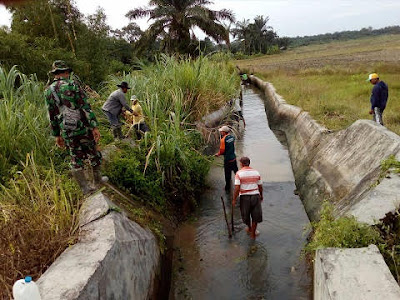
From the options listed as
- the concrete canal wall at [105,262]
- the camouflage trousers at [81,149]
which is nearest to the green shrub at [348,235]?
the concrete canal wall at [105,262]

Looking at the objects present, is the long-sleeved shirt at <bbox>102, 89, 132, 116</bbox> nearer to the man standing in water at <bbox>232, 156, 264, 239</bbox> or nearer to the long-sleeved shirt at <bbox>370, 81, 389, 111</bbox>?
the man standing in water at <bbox>232, 156, 264, 239</bbox>

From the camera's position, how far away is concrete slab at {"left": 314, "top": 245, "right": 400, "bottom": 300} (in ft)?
7.89

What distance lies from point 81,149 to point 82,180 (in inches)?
16.5

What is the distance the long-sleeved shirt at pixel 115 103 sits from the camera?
626 centimetres

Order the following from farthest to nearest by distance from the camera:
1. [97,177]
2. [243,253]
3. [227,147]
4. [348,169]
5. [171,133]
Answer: [227,147] → [171,133] → [348,169] → [243,253] → [97,177]

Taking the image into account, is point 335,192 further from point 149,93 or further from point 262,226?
point 149,93

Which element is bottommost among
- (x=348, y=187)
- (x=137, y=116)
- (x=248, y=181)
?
(x=348, y=187)

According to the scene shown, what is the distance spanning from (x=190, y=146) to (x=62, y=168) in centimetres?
248

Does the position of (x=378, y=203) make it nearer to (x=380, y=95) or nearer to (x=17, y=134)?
(x=17, y=134)

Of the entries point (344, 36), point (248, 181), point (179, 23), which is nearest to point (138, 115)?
point (248, 181)

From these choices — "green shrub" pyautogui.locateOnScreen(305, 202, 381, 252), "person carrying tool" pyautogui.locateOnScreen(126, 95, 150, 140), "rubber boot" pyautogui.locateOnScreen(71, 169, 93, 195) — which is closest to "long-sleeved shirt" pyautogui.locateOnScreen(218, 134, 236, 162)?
"person carrying tool" pyautogui.locateOnScreen(126, 95, 150, 140)

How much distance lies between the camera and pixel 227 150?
6734 mm

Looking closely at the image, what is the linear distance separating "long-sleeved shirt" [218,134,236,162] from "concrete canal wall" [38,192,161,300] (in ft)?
9.35

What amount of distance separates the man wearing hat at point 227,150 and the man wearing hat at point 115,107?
1.87m
